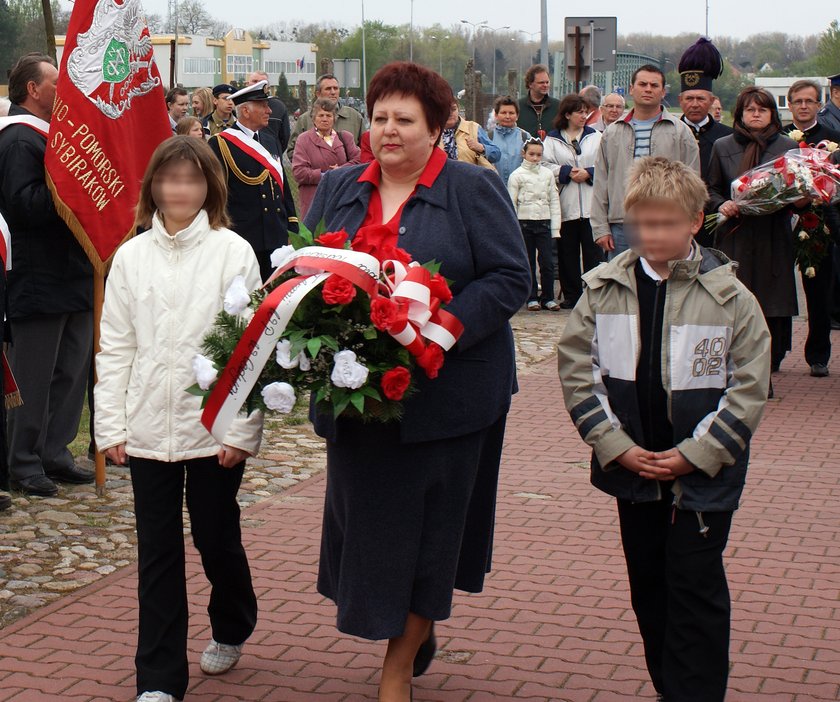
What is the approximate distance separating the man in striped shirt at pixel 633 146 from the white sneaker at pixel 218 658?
6052 millimetres

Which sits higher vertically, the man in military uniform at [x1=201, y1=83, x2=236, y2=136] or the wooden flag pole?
the man in military uniform at [x1=201, y1=83, x2=236, y2=136]

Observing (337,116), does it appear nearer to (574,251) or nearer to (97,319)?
(574,251)

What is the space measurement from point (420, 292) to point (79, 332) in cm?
411

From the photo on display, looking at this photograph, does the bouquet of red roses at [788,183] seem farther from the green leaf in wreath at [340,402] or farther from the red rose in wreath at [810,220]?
the green leaf in wreath at [340,402]

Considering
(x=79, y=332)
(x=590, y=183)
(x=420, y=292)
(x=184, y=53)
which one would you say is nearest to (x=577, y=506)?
(x=79, y=332)

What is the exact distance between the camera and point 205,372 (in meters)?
3.90

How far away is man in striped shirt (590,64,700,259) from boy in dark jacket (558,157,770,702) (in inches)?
239

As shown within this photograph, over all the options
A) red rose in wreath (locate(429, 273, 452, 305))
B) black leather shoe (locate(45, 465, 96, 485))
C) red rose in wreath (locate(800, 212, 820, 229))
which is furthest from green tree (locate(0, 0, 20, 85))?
red rose in wreath (locate(429, 273, 452, 305))

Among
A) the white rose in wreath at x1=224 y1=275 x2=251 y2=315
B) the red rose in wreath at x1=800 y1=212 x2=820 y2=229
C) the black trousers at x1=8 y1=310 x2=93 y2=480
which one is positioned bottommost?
the black trousers at x1=8 y1=310 x2=93 y2=480

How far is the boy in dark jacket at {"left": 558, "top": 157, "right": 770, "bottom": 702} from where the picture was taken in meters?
3.86

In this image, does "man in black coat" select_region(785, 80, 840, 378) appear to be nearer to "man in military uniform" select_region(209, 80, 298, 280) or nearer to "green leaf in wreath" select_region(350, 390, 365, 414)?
"man in military uniform" select_region(209, 80, 298, 280)

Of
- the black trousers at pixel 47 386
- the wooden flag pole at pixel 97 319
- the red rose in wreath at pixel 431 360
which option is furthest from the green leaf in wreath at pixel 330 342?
the black trousers at pixel 47 386

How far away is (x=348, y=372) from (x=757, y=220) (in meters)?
6.77

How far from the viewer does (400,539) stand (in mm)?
4113
